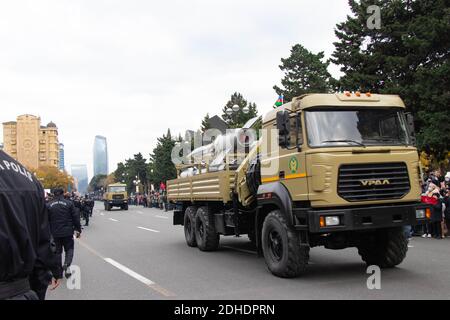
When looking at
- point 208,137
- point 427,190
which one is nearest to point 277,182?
point 208,137

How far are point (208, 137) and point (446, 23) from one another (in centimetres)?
1333

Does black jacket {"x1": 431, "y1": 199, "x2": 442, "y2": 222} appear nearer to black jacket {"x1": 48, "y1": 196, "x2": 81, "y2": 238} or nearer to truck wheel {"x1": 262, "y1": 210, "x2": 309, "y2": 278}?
truck wheel {"x1": 262, "y1": 210, "x2": 309, "y2": 278}

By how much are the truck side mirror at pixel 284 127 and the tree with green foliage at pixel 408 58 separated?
1476cm

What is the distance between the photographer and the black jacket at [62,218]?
9.49 meters

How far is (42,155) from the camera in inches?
6919

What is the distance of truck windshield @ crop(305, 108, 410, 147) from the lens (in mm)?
7812

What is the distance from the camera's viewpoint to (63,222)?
31.4ft

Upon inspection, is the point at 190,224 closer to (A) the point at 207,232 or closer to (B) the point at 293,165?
(A) the point at 207,232

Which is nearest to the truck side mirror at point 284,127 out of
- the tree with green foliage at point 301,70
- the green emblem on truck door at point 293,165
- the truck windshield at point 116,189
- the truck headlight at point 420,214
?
the green emblem on truck door at point 293,165

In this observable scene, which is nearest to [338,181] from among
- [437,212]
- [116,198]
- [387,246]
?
[387,246]

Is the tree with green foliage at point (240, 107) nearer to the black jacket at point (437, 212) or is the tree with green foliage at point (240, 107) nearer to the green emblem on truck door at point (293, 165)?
the black jacket at point (437, 212)

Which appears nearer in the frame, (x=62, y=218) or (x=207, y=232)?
(x=62, y=218)

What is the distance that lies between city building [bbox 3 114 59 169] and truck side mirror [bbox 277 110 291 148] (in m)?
168

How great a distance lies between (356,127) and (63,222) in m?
5.76
